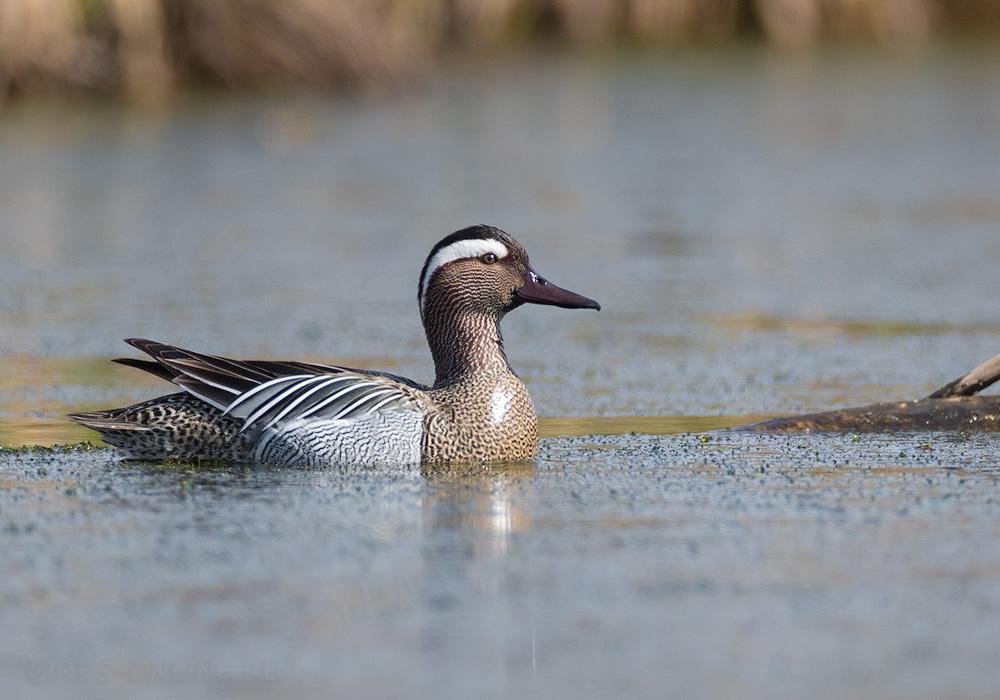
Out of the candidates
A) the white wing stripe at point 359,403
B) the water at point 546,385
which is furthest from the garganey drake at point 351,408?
the water at point 546,385

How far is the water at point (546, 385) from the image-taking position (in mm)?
3881

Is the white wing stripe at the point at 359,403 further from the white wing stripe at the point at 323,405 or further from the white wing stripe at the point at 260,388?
the white wing stripe at the point at 260,388

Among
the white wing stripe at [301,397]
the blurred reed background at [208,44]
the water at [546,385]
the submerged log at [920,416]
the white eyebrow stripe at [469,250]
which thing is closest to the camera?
the water at [546,385]

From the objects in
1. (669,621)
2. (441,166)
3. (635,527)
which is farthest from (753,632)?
(441,166)

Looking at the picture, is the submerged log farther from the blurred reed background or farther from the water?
the blurred reed background

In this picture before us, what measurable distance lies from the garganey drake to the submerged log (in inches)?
37.8

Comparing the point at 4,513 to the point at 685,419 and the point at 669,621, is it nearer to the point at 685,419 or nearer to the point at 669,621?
the point at 669,621

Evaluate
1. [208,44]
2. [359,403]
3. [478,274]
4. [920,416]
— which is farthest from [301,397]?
[208,44]

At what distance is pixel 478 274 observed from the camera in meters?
6.20

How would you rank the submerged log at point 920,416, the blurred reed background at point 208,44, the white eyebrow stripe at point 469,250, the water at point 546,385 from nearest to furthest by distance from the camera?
the water at point 546,385, the white eyebrow stripe at point 469,250, the submerged log at point 920,416, the blurred reed background at point 208,44

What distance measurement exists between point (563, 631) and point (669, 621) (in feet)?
0.84

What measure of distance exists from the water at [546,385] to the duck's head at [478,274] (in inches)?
22.9

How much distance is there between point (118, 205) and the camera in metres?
12.1

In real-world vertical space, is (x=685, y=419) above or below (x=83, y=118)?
below
